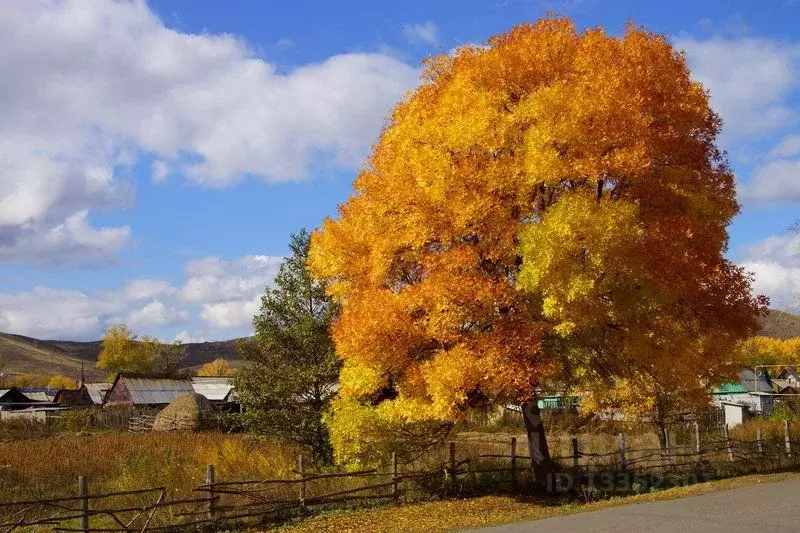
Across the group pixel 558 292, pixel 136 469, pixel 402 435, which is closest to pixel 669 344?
pixel 558 292

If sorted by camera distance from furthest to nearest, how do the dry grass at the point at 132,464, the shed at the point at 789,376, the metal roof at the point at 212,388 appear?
the shed at the point at 789,376 < the metal roof at the point at 212,388 < the dry grass at the point at 132,464

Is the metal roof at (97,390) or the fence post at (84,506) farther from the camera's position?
the metal roof at (97,390)

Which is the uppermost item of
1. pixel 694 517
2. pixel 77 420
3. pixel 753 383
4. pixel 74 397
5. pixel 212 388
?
pixel 212 388

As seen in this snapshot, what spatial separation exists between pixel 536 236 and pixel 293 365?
1157cm

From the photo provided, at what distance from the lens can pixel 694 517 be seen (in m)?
14.6

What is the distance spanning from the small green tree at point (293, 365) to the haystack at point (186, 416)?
97.1ft

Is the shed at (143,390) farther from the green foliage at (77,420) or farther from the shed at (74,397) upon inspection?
the shed at (74,397)

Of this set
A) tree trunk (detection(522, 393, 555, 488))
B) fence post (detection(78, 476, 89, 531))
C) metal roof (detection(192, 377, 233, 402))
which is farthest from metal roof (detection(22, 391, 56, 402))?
fence post (detection(78, 476, 89, 531))

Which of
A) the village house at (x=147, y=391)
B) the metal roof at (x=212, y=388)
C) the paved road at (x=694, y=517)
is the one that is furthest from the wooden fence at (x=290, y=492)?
the metal roof at (x=212, y=388)

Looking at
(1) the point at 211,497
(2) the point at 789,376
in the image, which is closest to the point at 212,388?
(1) the point at 211,497

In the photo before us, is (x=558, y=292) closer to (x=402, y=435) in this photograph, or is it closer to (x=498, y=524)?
(x=498, y=524)

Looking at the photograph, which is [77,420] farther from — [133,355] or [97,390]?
[133,355]

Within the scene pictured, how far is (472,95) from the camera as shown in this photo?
18172 millimetres

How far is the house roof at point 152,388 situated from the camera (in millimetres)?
64562
